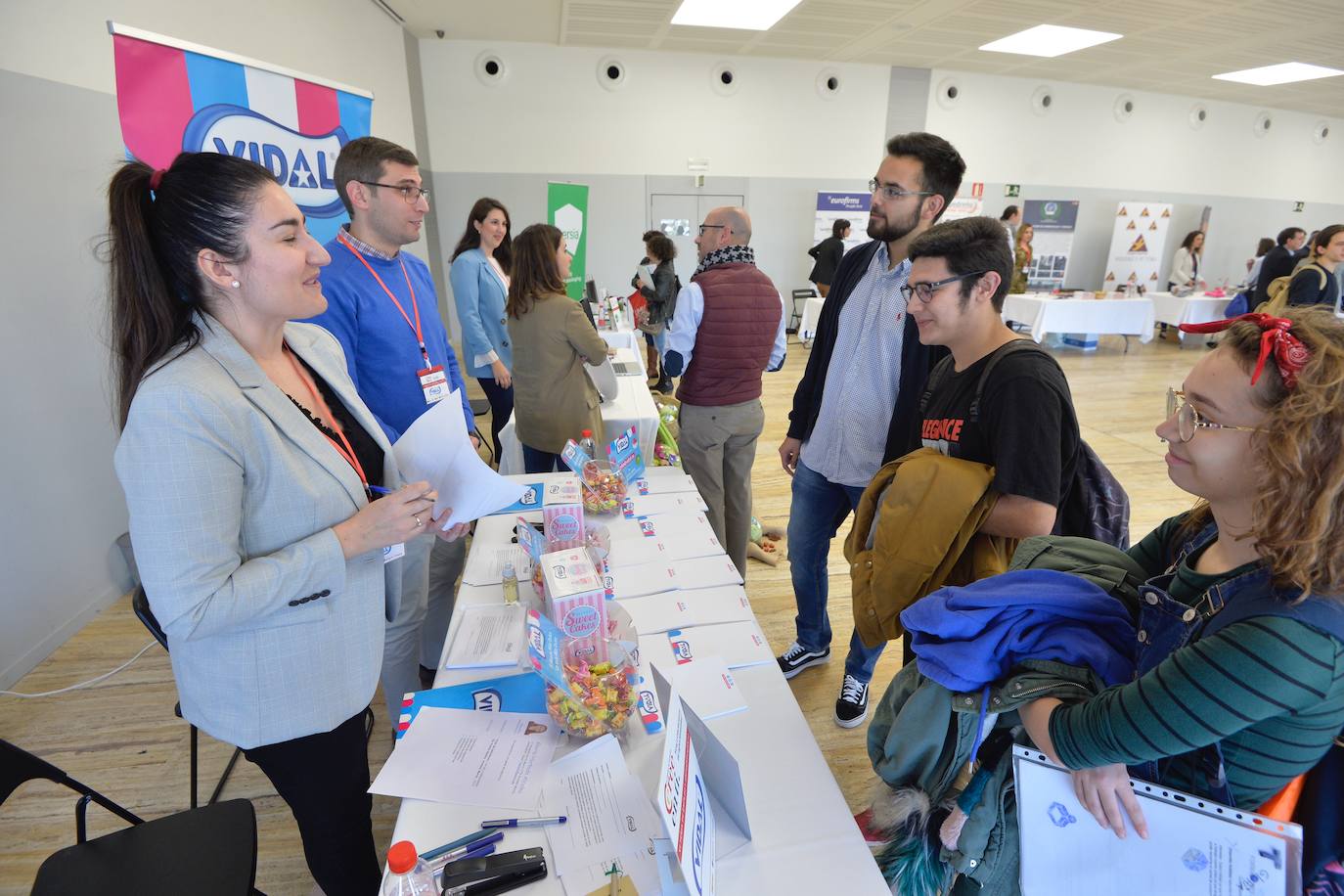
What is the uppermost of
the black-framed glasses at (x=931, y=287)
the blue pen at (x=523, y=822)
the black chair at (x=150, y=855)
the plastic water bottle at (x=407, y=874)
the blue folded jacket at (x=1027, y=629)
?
the black-framed glasses at (x=931, y=287)

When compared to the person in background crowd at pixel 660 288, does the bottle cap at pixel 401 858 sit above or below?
below

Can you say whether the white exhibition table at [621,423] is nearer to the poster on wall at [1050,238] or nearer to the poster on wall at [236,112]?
the poster on wall at [236,112]

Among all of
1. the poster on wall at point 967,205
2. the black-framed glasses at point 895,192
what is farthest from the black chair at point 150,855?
the poster on wall at point 967,205

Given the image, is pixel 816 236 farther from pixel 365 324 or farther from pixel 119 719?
pixel 119 719

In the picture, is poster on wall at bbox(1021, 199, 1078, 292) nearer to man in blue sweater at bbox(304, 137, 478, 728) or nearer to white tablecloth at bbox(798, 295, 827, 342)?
white tablecloth at bbox(798, 295, 827, 342)

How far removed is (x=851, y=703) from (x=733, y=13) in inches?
272

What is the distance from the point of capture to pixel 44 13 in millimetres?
2350

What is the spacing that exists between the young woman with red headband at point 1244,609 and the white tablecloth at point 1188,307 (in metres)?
9.10

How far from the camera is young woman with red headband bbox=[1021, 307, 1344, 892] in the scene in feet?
2.26

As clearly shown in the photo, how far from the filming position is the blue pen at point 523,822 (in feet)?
2.95

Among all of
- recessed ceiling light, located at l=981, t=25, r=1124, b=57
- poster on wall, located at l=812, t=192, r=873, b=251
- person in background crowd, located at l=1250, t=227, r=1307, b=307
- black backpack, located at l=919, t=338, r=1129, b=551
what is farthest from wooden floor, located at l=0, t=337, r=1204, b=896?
poster on wall, located at l=812, t=192, r=873, b=251

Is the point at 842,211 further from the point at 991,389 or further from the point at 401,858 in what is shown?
the point at 401,858

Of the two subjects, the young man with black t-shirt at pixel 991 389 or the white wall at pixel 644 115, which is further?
the white wall at pixel 644 115

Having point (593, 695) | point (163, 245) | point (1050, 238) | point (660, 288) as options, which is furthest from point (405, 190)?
point (1050, 238)
